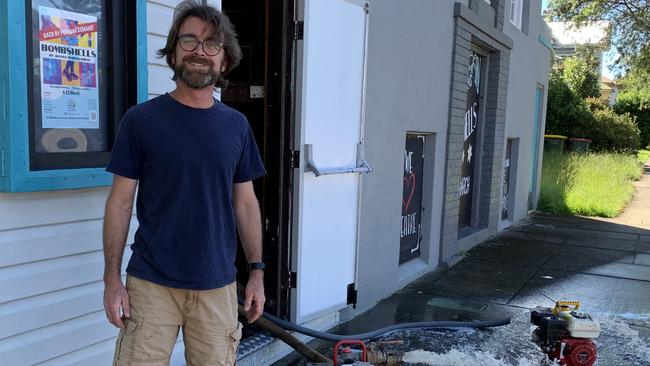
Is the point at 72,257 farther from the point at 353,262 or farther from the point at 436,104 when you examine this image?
the point at 436,104

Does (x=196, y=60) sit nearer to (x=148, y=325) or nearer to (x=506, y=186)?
(x=148, y=325)

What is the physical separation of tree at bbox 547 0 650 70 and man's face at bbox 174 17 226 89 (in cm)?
2453

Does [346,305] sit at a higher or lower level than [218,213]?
lower

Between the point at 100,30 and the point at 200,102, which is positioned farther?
the point at 100,30

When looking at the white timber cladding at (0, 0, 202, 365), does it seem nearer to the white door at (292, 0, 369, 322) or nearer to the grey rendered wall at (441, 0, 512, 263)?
the white door at (292, 0, 369, 322)

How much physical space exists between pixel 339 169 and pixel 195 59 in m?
2.46

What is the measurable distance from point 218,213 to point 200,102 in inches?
17.7

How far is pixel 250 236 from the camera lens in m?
2.63

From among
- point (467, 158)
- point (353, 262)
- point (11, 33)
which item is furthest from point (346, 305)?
point (467, 158)

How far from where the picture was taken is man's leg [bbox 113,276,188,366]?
2262mm

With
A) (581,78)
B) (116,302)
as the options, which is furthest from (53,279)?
(581,78)

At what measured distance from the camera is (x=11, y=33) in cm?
234

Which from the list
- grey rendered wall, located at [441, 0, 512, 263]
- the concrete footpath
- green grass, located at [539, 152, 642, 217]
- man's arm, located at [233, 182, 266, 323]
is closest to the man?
man's arm, located at [233, 182, 266, 323]

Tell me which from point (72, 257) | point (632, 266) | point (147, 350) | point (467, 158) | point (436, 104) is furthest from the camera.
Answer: point (467, 158)
